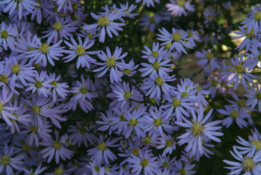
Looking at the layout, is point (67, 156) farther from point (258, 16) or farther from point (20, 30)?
point (258, 16)

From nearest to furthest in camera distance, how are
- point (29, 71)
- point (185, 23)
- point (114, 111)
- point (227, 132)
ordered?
point (29, 71)
point (114, 111)
point (227, 132)
point (185, 23)

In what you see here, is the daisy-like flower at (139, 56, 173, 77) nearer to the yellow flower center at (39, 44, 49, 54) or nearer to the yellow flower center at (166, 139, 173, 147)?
the yellow flower center at (166, 139, 173, 147)

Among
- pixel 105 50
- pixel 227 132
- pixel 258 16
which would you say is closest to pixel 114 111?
pixel 105 50

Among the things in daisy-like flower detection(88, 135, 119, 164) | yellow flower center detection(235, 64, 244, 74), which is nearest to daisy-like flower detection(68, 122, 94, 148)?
daisy-like flower detection(88, 135, 119, 164)

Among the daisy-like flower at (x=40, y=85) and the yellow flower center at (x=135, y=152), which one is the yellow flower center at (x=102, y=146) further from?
the daisy-like flower at (x=40, y=85)

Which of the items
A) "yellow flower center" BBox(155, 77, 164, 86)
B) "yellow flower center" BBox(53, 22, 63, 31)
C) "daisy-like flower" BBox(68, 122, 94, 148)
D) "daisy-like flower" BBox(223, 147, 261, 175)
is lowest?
"daisy-like flower" BBox(68, 122, 94, 148)

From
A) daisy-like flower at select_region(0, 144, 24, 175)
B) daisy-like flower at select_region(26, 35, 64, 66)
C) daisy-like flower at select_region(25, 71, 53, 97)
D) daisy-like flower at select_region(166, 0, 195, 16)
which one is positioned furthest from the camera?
daisy-like flower at select_region(166, 0, 195, 16)

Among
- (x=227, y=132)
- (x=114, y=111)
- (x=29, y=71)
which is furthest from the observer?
(x=227, y=132)
